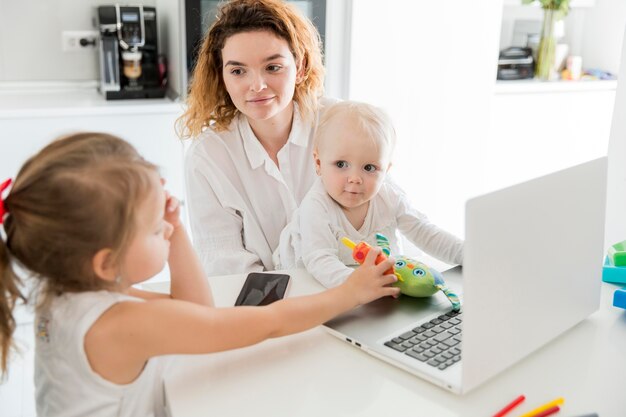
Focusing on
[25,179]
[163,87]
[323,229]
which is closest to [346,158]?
[323,229]

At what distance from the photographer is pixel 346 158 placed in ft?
4.52

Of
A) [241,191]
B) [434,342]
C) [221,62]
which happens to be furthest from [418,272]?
[221,62]

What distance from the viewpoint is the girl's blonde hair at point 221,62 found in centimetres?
171

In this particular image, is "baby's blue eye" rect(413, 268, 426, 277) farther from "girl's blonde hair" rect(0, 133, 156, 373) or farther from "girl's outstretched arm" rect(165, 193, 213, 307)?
"girl's blonde hair" rect(0, 133, 156, 373)

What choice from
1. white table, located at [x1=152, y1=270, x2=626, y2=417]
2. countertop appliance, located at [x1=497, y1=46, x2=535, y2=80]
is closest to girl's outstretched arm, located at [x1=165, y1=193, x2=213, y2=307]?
white table, located at [x1=152, y1=270, x2=626, y2=417]

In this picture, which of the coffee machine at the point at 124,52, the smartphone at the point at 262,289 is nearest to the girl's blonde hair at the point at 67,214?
the smartphone at the point at 262,289

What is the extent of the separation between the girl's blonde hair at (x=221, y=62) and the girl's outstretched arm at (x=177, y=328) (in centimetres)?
86

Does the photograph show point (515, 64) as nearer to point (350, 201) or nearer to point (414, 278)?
point (350, 201)

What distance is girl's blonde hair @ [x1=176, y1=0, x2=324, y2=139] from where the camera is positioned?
171cm

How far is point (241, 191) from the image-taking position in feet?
5.79

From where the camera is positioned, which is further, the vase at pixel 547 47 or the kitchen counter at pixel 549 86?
the vase at pixel 547 47

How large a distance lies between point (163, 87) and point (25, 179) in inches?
85.7

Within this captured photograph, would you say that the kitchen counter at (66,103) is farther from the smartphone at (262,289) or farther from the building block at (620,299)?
the building block at (620,299)

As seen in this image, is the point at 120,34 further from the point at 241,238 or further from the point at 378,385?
the point at 378,385
